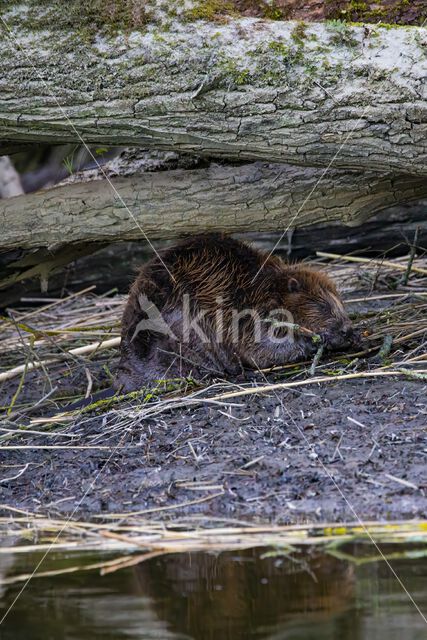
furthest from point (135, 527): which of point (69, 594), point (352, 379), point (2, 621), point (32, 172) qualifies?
point (32, 172)

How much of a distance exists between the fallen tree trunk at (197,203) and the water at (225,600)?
2021mm

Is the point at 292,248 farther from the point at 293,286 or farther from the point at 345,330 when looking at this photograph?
the point at 345,330

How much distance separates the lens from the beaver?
16.5ft

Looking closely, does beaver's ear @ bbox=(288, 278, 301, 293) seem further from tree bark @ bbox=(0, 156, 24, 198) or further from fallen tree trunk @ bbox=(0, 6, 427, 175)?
tree bark @ bbox=(0, 156, 24, 198)

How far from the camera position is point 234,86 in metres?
4.10

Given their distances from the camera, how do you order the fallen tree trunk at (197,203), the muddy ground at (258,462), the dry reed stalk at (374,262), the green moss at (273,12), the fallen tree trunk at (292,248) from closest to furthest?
the muddy ground at (258,462), the green moss at (273,12), the fallen tree trunk at (197,203), the dry reed stalk at (374,262), the fallen tree trunk at (292,248)

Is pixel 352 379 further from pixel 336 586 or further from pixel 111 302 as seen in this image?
pixel 111 302

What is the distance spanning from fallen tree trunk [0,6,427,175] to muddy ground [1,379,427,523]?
109cm

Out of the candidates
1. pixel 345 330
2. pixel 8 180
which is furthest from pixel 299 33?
pixel 8 180

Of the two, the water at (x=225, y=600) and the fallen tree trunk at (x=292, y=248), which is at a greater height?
the water at (x=225, y=600)

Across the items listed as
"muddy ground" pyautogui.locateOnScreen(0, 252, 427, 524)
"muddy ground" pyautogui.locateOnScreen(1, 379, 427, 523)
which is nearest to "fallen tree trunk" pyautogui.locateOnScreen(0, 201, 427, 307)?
"muddy ground" pyautogui.locateOnScreen(0, 252, 427, 524)

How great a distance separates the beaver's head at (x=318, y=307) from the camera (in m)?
5.03

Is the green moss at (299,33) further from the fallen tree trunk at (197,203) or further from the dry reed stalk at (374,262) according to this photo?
the dry reed stalk at (374,262)

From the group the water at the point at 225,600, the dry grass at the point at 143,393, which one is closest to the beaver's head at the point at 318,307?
the dry grass at the point at 143,393
